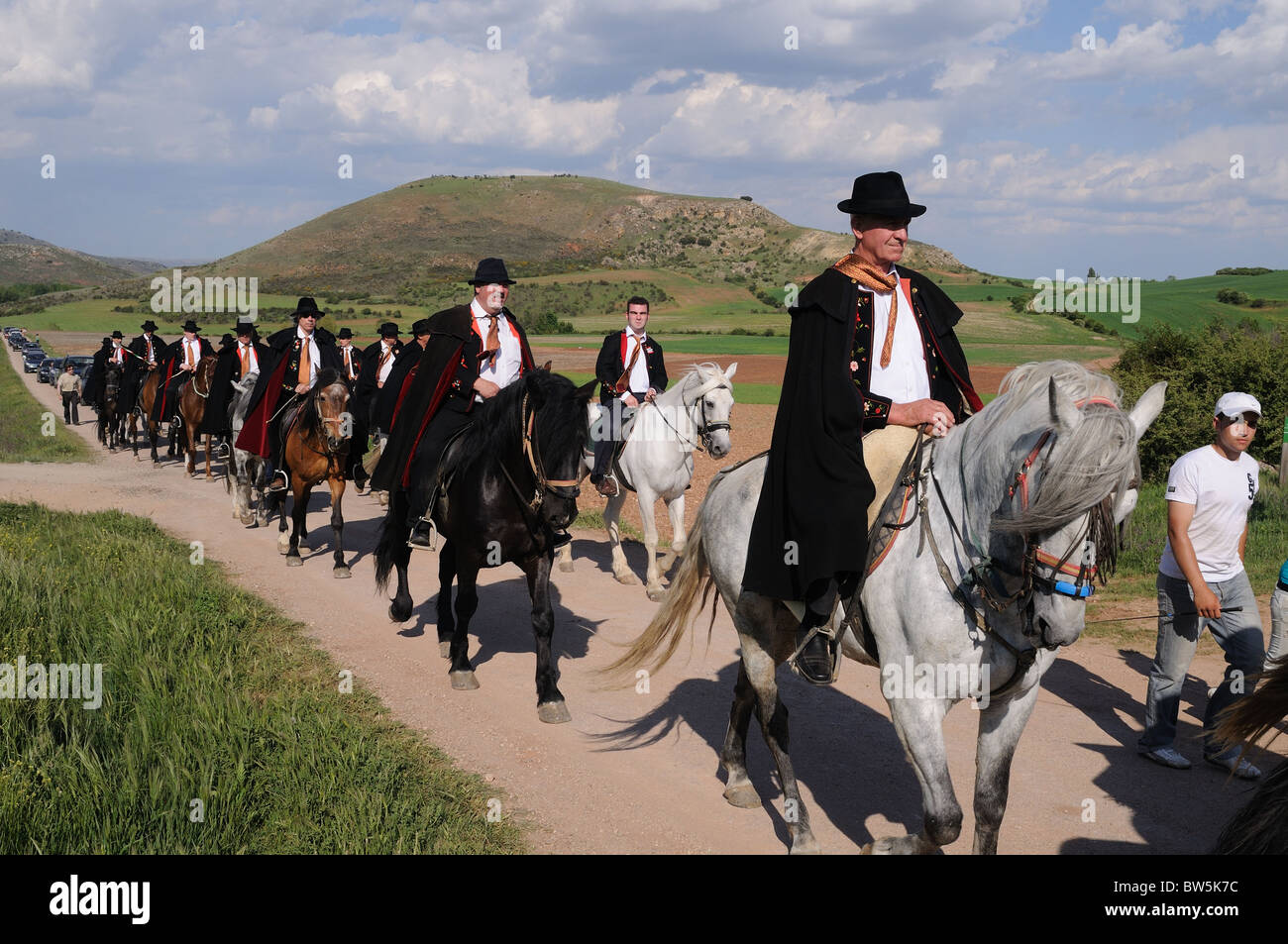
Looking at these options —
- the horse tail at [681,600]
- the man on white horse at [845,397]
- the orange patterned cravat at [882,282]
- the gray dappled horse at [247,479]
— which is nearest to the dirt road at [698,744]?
the horse tail at [681,600]

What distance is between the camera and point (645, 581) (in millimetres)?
11016

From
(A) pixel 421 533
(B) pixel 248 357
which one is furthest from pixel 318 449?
(B) pixel 248 357

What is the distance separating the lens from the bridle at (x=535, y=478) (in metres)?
6.96

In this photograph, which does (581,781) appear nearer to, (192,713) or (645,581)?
(192,713)

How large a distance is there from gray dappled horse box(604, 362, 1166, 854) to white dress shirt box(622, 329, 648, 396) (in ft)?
23.9

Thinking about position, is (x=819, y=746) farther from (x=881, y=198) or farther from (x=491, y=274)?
(x=491, y=274)

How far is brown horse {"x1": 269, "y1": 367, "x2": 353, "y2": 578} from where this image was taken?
461 inches

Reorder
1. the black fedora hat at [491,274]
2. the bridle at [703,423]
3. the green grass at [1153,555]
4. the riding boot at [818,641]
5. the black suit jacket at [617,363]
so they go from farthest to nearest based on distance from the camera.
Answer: the black suit jacket at [617,363], the bridle at [703,423], the green grass at [1153,555], the black fedora hat at [491,274], the riding boot at [818,641]

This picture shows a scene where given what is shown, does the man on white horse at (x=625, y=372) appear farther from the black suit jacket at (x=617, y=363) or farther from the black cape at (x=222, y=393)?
the black cape at (x=222, y=393)

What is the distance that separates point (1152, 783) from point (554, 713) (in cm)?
399

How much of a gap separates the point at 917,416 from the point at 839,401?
14.3 inches

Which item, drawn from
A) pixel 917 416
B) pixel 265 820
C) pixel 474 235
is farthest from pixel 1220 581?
pixel 474 235

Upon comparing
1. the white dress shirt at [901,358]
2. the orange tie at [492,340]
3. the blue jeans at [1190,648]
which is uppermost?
the orange tie at [492,340]

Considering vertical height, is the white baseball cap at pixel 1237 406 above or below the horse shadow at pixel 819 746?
above
